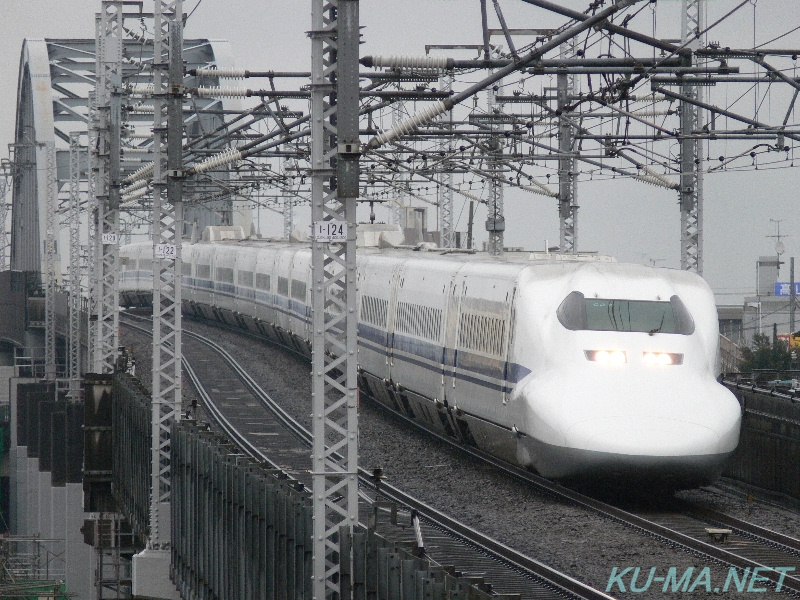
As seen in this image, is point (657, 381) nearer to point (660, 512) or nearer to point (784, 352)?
point (660, 512)

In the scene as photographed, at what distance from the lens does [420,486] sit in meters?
24.2

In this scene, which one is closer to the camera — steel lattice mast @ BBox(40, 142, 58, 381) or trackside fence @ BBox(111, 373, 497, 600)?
trackside fence @ BBox(111, 373, 497, 600)

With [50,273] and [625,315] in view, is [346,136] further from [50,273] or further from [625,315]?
[50,273]

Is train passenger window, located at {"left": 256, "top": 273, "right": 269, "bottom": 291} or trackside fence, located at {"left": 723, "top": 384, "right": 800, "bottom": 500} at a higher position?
train passenger window, located at {"left": 256, "top": 273, "right": 269, "bottom": 291}

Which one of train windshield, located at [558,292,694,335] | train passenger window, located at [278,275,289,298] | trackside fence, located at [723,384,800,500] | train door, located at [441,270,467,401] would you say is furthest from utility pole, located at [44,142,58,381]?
train windshield, located at [558,292,694,335]

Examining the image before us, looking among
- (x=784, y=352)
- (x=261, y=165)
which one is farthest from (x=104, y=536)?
(x=784, y=352)

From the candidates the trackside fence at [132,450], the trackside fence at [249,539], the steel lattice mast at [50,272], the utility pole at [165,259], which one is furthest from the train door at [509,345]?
the steel lattice mast at [50,272]

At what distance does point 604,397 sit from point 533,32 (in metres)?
15.8

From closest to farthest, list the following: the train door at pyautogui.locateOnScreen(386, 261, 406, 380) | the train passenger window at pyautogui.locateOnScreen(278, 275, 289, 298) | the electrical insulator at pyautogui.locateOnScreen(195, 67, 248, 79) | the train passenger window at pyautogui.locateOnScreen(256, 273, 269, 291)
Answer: the electrical insulator at pyautogui.locateOnScreen(195, 67, 248, 79), the train door at pyautogui.locateOnScreen(386, 261, 406, 380), the train passenger window at pyautogui.locateOnScreen(278, 275, 289, 298), the train passenger window at pyautogui.locateOnScreen(256, 273, 269, 291)

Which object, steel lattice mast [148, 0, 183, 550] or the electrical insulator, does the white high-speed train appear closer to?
steel lattice mast [148, 0, 183, 550]

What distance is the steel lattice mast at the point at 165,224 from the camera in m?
24.5

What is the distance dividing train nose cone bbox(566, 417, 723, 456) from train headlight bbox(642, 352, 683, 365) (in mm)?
1095

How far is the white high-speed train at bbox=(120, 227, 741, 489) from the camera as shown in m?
20.0

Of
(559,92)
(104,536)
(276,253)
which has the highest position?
(559,92)
